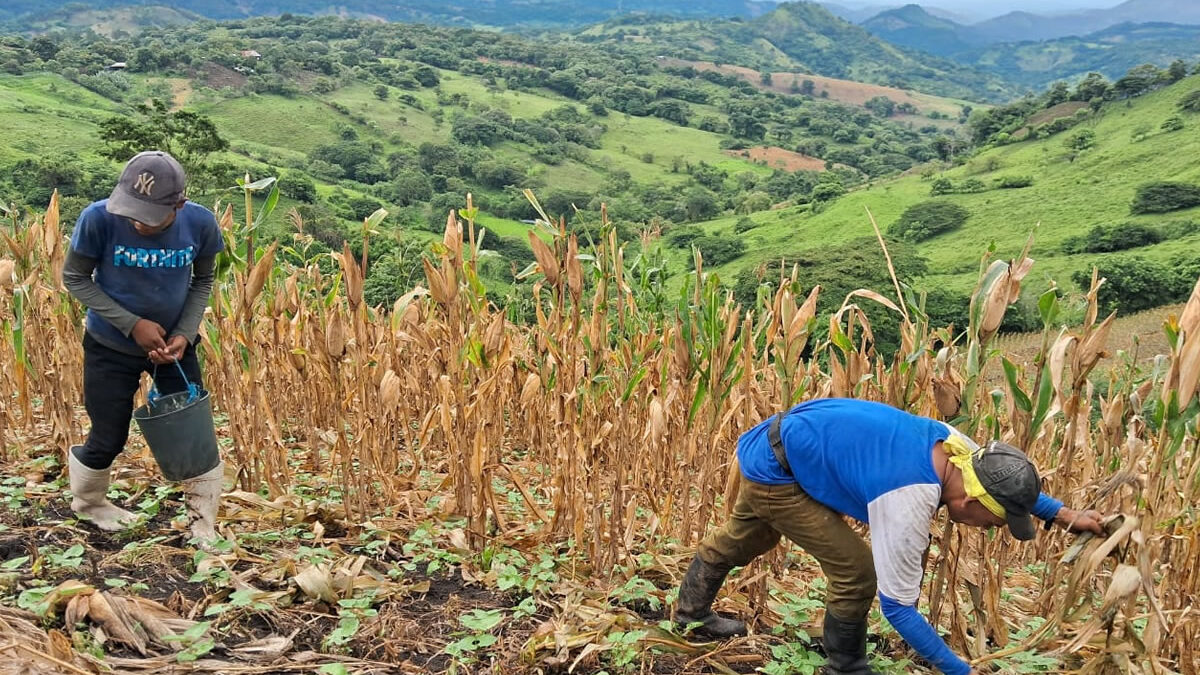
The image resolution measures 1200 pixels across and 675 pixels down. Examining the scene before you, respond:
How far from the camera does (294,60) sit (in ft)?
253

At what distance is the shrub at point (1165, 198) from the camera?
43.1 m

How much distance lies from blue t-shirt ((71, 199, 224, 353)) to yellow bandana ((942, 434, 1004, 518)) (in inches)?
95.5

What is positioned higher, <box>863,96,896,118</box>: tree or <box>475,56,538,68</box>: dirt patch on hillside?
<box>475,56,538,68</box>: dirt patch on hillside

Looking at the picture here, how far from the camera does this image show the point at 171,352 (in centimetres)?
270

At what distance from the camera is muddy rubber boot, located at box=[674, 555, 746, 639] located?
2660 mm

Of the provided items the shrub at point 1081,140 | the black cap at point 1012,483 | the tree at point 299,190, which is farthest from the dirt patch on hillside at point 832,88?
the black cap at point 1012,483

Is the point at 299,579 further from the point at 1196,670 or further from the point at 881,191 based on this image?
the point at 881,191

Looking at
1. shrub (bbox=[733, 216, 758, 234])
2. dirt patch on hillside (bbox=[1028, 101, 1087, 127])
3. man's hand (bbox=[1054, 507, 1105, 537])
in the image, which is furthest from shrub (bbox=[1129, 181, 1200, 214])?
man's hand (bbox=[1054, 507, 1105, 537])

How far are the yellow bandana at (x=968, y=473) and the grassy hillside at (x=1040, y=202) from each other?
33791mm

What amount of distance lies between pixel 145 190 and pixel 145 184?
0.06 feet

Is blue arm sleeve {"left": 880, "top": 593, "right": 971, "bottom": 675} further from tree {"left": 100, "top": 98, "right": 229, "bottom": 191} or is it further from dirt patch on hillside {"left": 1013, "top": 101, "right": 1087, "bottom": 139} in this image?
dirt patch on hillside {"left": 1013, "top": 101, "right": 1087, "bottom": 139}

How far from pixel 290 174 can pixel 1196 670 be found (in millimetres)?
46671

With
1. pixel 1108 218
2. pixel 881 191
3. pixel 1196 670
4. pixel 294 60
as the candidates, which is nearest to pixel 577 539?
pixel 1196 670

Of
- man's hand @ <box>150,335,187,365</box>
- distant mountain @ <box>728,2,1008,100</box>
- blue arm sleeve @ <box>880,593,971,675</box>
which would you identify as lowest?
blue arm sleeve @ <box>880,593,971,675</box>
